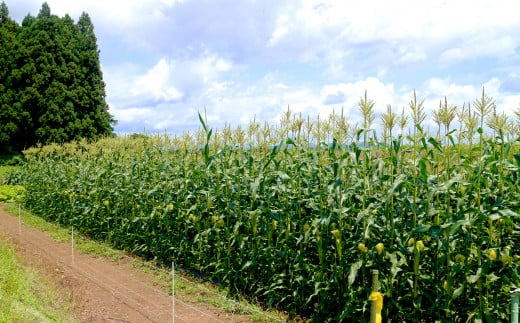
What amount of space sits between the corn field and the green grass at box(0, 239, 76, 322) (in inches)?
72.3

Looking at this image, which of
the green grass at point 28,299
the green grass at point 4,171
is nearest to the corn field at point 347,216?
the green grass at point 28,299

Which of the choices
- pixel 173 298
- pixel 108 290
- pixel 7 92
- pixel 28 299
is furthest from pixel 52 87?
pixel 173 298

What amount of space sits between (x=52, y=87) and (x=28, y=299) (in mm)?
20165

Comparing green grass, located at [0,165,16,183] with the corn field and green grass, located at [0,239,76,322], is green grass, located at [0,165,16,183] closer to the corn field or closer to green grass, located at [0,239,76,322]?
the corn field

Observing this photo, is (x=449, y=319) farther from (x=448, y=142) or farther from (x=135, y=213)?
(x=135, y=213)

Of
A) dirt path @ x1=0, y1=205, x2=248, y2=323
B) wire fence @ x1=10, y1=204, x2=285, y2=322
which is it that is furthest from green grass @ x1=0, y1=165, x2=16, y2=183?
→ wire fence @ x1=10, y1=204, x2=285, y2=322

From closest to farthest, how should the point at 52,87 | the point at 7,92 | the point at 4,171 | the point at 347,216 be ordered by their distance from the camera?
the point at 347,216 < the point at 4,171 < the point at 52,87 < the point at 7,92

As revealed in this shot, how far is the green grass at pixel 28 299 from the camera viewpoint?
13.0 ft

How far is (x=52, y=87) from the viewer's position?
22.2 metres

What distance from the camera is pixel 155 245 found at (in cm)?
717

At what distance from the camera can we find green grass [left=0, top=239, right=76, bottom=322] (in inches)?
156

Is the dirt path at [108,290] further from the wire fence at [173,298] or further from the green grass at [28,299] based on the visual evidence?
the green grass at [28,299]

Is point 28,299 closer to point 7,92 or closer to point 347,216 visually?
point 347,216

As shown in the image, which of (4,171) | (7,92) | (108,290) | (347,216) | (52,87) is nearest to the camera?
(347,216)
